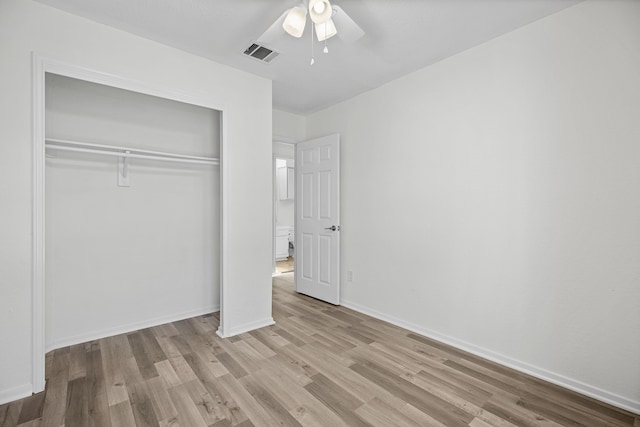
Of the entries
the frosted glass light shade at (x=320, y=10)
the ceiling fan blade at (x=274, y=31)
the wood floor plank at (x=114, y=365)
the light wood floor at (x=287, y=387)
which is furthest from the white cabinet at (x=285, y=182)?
the frosted glass light shade at (x=320, y=10)

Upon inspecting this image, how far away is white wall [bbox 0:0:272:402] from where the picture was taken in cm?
188

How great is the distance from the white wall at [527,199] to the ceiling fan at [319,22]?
50.1 inches

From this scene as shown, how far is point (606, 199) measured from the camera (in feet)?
6.24

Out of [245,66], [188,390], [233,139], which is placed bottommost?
[188,390]

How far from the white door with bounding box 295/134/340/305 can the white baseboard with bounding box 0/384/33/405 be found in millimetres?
2782

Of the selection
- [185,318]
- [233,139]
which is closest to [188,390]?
[185,318]

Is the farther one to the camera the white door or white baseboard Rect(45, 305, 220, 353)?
the white door

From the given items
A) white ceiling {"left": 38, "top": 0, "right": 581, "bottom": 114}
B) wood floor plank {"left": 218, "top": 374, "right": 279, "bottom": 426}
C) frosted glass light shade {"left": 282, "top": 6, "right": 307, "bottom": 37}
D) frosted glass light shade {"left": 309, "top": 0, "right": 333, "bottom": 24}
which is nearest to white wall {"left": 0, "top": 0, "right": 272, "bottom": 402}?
white ceiling {"left": 38, "top": 0, "right": 581, "bottom": 114}

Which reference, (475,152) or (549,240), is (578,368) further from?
(475,152)

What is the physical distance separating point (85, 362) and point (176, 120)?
7.76 ft

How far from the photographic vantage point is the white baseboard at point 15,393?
6.02 feet

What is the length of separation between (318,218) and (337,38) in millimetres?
2188

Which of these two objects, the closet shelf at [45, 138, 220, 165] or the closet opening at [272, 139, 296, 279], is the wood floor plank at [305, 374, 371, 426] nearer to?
the closet shelf at [45, 138, 220, 165]

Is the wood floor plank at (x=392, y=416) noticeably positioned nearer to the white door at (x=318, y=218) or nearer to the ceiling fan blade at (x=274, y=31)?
the white door at (x=318, y=218)
